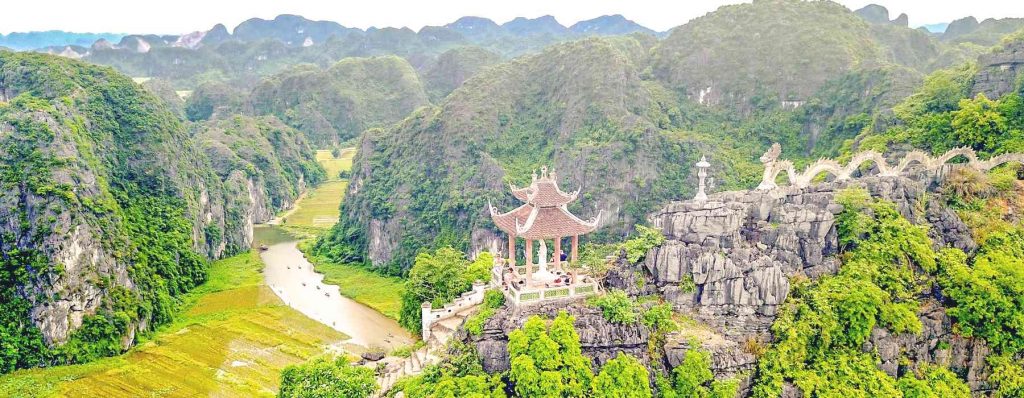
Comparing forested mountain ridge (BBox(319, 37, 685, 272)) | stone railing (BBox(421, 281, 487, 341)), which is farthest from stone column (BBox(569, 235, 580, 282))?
forested mountain ridge (BBox(319, 37, 685, 272))

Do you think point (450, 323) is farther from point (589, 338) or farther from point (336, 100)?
point (336, 100)

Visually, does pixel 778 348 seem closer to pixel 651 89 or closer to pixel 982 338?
pixel 982 338

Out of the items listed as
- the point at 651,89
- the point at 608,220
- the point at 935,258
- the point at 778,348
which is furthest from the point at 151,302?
the point at 651,89

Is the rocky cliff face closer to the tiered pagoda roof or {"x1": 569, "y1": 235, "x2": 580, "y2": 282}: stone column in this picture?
{"x1": 569, "y1": 235, "x2": 580, "y2": 282}: stone column

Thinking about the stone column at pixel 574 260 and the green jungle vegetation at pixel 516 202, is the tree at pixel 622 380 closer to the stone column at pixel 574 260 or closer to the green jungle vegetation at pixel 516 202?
the green jungle vegetation at pixel 516 202

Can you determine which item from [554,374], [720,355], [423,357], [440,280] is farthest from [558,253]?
[440,280]
